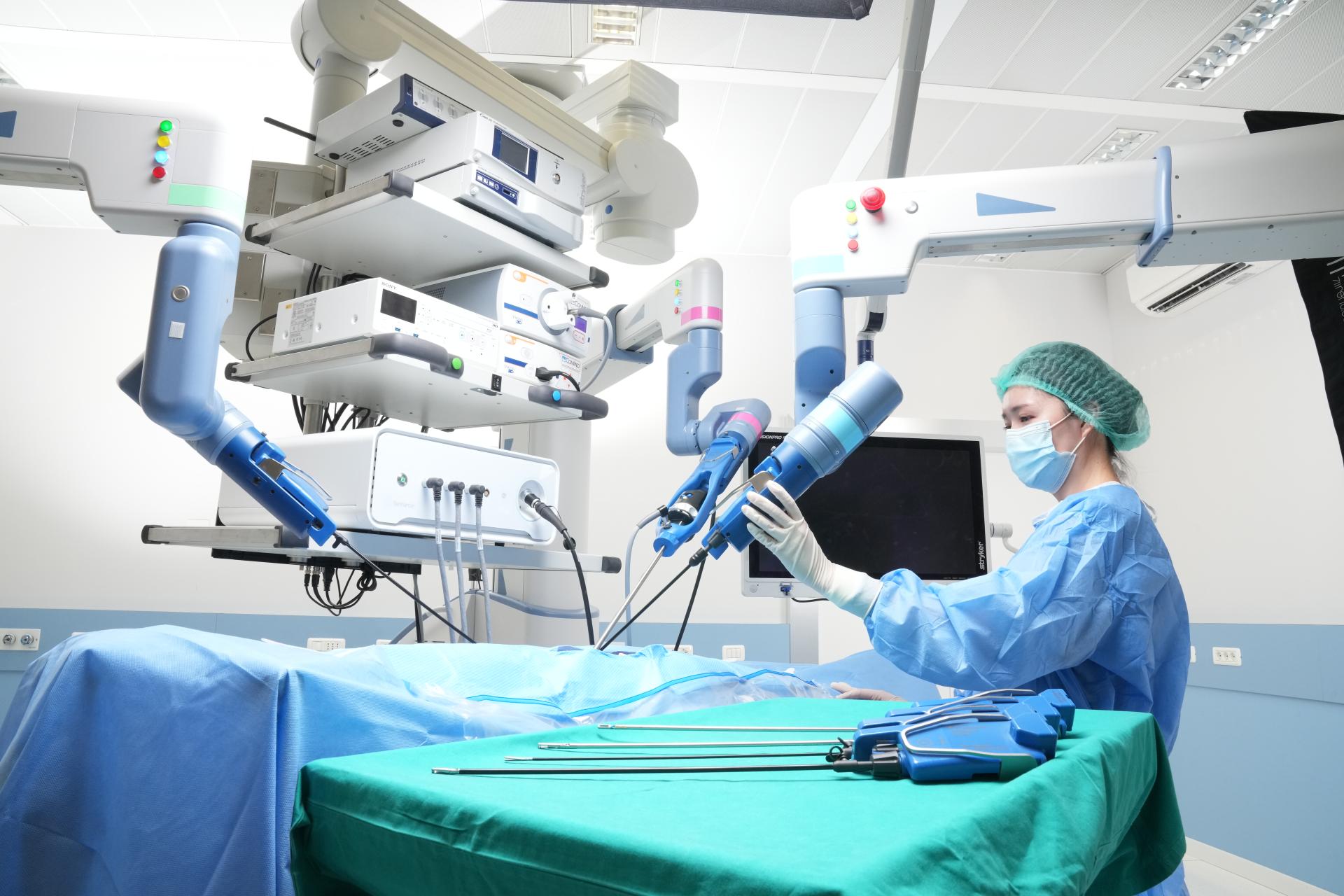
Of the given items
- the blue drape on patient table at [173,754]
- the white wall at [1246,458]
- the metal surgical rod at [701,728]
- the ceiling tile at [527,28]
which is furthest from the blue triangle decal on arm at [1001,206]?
the white wall at [1246,458]

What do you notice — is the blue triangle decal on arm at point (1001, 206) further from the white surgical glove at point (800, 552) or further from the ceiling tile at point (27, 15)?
the ceiling tile at point (27, 15)

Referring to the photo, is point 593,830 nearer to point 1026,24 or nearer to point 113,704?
point 113,704

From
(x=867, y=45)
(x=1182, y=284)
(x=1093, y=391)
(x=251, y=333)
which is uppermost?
(x=867, y=45)

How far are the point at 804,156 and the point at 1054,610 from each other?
310cm

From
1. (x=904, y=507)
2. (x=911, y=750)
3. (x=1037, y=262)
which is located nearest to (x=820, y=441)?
(x=911, y=750)

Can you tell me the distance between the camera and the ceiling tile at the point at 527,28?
2.96 metres

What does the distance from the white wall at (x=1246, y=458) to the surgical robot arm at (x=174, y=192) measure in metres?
3.94

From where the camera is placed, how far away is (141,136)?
3.94 feet

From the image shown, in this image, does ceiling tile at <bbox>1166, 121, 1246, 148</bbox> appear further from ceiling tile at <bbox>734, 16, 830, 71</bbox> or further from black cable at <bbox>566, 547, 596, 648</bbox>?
black cable at <bbox>566, 547, 596, 648</bbox>

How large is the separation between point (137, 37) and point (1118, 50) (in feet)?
12.4

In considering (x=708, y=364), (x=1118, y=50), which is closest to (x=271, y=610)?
(x=708, y=364)

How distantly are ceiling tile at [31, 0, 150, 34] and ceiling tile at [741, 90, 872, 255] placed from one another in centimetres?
259

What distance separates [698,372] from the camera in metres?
1.78

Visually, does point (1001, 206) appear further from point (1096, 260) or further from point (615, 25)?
point (1096, 260)
